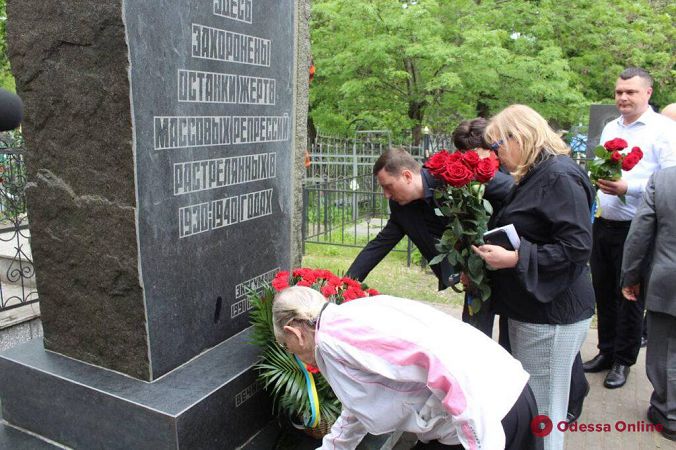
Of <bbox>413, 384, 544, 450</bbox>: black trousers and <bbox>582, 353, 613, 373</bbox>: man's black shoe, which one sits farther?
<bbox>582, 353, 613, 373</bbox>: man's black shoe

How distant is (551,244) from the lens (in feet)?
8.39

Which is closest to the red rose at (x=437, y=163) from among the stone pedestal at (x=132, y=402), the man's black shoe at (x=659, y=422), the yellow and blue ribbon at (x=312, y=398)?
the yellow and blue ribbon at (x=312, y=398)

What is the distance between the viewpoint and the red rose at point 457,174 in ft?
8.16

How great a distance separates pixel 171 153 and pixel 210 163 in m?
0.30

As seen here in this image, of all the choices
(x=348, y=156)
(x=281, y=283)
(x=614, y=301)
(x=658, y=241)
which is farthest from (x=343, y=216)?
(x=281, y=283)

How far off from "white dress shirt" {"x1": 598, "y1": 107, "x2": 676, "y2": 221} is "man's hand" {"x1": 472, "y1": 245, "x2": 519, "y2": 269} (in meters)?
1.76

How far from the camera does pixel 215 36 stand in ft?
9.60

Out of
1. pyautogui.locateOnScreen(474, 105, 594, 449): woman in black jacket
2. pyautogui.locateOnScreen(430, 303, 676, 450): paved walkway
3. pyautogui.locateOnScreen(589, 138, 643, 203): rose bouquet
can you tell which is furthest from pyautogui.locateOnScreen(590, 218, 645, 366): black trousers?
pyautogui.locateOnScreen(474, 105, 594, 449): woman in black jacket

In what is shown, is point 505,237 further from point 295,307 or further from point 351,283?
point 295,307

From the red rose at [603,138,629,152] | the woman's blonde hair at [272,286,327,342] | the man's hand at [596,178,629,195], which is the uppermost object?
the red rose at [603,138,629,152]

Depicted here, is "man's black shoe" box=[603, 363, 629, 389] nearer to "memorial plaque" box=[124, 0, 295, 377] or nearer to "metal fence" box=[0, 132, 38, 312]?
"memorial plaque" box=[124, 0, 295, 377]

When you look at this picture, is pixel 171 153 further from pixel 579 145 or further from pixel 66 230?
pixel 579 145

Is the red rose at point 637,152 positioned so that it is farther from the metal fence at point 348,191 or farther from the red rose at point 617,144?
the metal fence at point 348,191

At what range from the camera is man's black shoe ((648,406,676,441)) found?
3.42 m
